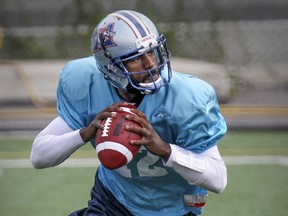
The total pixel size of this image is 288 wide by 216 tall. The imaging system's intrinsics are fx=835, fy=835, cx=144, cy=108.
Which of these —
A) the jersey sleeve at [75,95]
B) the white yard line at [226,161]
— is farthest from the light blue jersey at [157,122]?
the white yard line at [226,161]

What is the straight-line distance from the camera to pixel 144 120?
284 centimetres

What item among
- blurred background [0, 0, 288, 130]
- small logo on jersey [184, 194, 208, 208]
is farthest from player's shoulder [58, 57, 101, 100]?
blurred background [0, 0, 288, 130]

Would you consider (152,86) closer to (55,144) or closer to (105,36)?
(105,36)

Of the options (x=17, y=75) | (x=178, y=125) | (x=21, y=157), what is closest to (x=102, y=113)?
(x=178, y=125)

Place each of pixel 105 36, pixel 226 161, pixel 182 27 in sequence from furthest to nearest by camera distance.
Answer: pixel 182 27, pixel 226 161, pixel 105 36

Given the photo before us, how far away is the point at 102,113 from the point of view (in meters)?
2.89

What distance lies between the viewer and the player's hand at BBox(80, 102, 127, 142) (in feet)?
9.43

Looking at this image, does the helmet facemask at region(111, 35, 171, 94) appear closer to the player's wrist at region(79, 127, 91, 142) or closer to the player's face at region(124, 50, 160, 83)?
the player's face at region(124, 50, 160, 83)

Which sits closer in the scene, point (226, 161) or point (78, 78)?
point (78, 78)

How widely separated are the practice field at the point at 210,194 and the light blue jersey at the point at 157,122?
1604 mm

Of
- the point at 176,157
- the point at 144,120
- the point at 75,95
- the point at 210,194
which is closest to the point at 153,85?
the point at 144,120

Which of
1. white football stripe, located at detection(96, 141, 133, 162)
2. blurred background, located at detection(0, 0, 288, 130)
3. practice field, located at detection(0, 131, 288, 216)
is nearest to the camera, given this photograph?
white football stripe, located at detection(96, 141, 133, 162)

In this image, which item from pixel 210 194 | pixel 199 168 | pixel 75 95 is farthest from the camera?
pixel 210 194

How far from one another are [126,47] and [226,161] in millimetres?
3139
